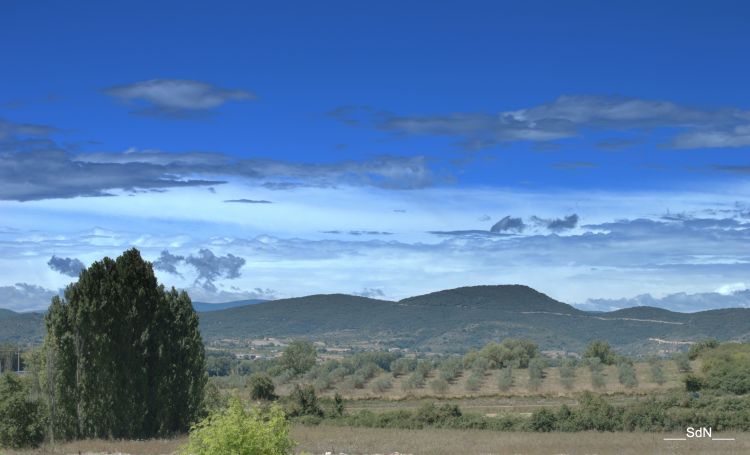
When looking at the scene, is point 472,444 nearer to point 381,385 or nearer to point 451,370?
point 381,385

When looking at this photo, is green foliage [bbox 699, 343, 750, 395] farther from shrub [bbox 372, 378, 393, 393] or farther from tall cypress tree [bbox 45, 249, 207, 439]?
tall cypress tree [bbox 45, 249, 207, 439]

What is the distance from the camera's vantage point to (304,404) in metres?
67.0

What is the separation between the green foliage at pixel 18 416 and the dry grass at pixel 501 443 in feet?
41.5

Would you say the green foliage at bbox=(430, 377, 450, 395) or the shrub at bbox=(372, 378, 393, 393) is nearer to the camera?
the green foliage at bbox=(430, 377, 450, 395)

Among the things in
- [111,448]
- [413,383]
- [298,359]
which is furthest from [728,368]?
[111,448]

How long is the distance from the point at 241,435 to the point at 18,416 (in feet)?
102

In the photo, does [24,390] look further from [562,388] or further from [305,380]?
[305,380]

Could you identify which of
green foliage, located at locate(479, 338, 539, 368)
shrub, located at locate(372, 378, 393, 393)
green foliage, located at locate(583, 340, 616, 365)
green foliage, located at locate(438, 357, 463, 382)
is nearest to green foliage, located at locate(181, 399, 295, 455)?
shrub, located at locate(372, 378, 393, 393)

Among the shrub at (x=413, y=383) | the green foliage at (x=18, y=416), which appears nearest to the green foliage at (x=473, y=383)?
the shrub at (x=413, y=383)

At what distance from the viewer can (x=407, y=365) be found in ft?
383

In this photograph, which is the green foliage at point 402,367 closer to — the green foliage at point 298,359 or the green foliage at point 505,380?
the green foliage at point 298,359

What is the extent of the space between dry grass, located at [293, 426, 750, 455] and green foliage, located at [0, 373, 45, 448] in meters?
12.6

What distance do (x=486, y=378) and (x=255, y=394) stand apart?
32.4 meters

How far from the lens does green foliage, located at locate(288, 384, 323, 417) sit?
65.2 meters
